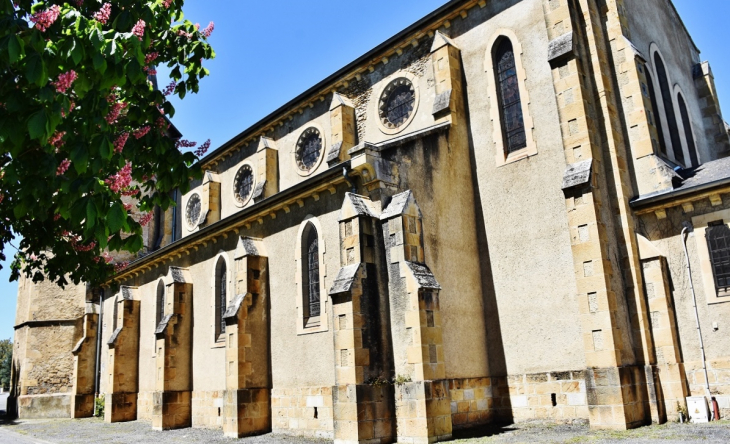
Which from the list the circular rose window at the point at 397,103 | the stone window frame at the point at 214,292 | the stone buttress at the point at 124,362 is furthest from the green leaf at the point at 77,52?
the stone buttress at the point at 124,362

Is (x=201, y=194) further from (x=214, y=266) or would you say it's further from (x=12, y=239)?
(x=12, y=239)

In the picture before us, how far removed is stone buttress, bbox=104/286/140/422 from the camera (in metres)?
21.9

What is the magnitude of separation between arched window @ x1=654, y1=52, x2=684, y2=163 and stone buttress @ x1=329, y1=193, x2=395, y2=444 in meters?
8.63

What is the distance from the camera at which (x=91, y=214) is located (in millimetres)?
4703

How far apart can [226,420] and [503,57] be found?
11.5 meters

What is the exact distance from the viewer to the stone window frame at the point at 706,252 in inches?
459

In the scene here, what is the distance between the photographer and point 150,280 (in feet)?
73.6

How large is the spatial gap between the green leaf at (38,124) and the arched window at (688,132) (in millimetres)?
16308

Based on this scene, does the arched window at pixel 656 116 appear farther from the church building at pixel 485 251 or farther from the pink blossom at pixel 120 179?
the pink blossom at pixel 120 179

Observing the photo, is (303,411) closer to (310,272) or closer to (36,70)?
(310,272)

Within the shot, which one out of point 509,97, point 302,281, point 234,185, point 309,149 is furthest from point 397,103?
point 234,185

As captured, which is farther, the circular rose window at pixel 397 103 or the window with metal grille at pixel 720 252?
the circular rose window at pixel 397 103

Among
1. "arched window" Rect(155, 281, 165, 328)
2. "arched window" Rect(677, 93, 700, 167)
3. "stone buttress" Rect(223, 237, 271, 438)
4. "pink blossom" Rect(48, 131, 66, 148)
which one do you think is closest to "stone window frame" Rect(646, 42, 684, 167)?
"arched window" Rect(677, 93, 700, 167)

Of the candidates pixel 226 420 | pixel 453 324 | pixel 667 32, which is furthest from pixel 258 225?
pixel 667 32
